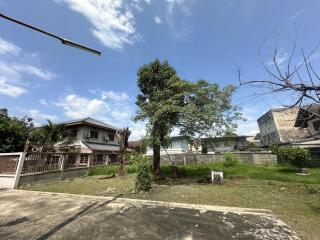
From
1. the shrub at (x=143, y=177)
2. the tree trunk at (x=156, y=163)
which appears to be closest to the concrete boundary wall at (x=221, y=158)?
the tree trunk at (x=156, y=163)

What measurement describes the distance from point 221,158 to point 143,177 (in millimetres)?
14415

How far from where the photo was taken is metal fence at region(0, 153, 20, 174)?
562 inches

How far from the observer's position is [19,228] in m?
6.14

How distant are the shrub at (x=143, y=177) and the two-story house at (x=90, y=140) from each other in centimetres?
1310

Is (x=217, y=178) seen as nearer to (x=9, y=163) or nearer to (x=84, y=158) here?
(x=9, y=163)

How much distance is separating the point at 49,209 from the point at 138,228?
14.5 feet

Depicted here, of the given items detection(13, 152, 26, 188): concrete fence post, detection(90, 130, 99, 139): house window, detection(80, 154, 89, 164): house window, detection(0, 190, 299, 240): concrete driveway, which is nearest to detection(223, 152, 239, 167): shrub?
detection(0, 190, 299, 240): concrete driveway

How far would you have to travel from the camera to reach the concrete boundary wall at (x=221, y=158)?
2133cm

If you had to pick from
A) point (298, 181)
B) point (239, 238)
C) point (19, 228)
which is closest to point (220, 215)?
point (239, 238)

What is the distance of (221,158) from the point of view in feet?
75.9

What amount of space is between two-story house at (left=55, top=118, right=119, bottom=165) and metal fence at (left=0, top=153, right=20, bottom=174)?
27.8 ft

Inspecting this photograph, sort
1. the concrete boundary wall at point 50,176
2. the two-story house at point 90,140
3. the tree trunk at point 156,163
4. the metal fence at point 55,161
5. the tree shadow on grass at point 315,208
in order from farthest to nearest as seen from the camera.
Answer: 1. the two-story house at point 90,140
2. the tree trunk at point 156,163
3. the metal fence at point 55,161
4. the concrete boundary wall at point 50,176
5. the tree shadow on grass at point 315,208

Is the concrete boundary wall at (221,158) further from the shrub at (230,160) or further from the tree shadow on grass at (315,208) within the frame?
the tree shadow on grass at (315,208)

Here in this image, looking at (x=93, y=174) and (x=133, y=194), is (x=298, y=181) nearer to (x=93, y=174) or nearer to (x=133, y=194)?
(x=133, y=194)
